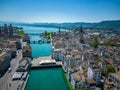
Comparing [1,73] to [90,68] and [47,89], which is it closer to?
[47,89]

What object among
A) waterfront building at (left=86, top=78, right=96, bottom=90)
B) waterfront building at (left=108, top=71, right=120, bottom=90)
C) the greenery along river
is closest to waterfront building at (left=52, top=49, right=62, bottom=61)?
the greenery along river

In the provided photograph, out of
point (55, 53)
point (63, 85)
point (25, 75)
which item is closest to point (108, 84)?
point (63, 85)

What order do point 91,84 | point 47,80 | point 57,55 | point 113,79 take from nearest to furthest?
point 91,84 → point 113,79 → point 47,80 → point 57,55

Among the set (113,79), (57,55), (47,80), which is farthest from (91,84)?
(57,55)

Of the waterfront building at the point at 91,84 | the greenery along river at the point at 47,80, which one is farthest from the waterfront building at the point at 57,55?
the waterfront building at the point at 91,84

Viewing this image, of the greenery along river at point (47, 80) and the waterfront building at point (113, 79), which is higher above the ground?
the waterfront building at point (113, 79)

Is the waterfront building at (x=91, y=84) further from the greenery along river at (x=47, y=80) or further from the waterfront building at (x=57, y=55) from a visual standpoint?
the waterfront building at (x=57, y=55)

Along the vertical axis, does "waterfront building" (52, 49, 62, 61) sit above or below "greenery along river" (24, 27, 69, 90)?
above

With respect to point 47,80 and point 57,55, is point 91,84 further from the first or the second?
point 57,55

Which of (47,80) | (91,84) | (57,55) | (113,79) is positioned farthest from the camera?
(57,55)

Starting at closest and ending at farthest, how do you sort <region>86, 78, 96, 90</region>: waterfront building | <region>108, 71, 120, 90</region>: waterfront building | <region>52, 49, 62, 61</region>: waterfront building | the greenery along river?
<region>86, 78, 96, 90</region>: waterfront building
<region>108, 71, 120, 90</region>: waterfront building
the greenery along river
<region>52, 49, 62, 61</region>: waterfront building

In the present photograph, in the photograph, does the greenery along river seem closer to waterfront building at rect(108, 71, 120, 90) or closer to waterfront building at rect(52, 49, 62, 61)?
waterfront building at rect(52, 49, 62, 61)
